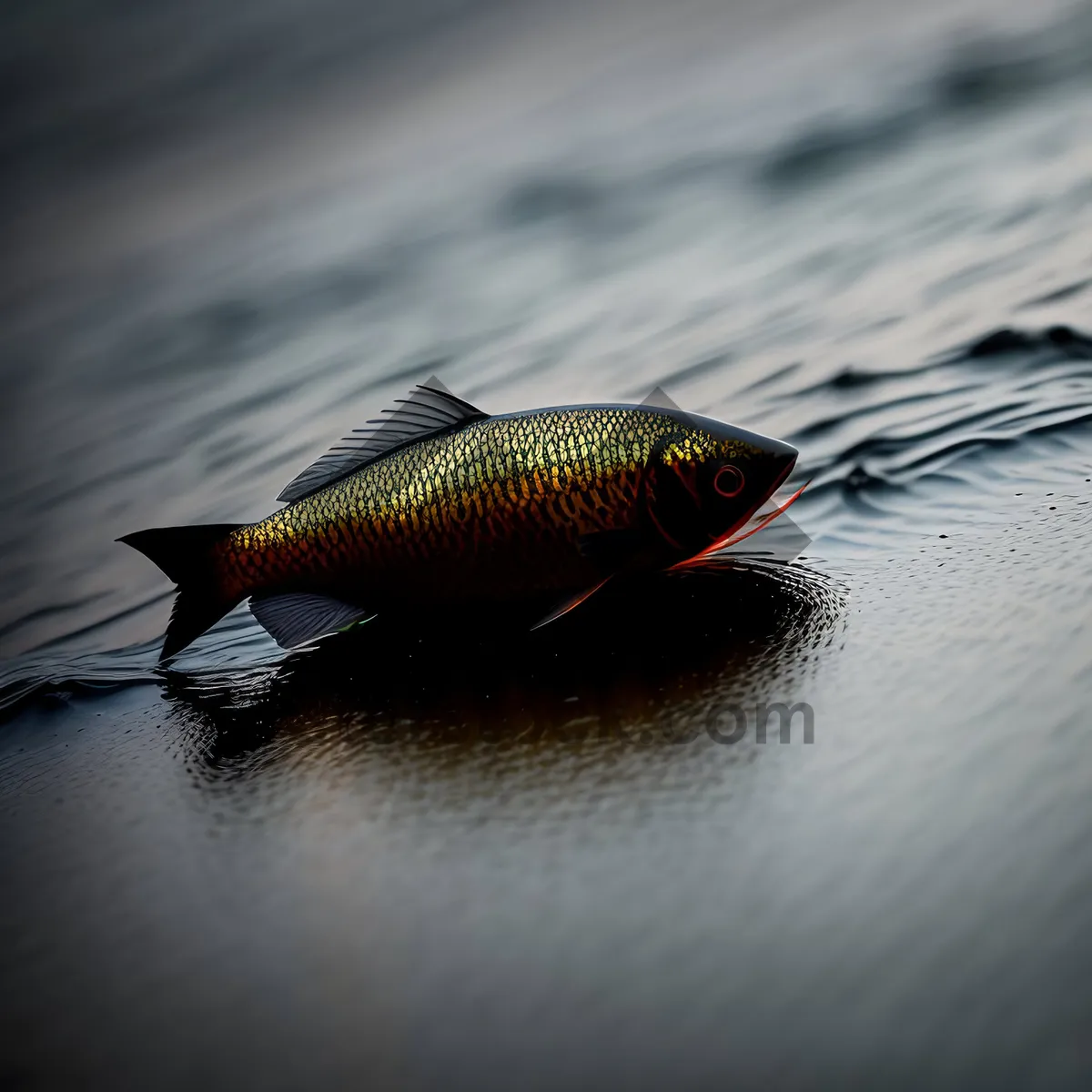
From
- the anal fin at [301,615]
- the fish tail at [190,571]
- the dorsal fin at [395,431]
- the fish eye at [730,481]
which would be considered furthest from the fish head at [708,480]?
the fish tail at [190,571]

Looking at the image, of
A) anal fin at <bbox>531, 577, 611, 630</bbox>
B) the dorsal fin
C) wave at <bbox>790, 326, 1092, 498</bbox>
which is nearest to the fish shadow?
anal fin at <bbox>531, 577, 611, 630</bbox>

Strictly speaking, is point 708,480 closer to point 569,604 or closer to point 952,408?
point 569,604

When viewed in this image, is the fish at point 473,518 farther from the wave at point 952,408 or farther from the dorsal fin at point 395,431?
the wave at point 952,408

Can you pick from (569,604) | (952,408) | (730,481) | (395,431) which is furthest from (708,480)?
(952,408)

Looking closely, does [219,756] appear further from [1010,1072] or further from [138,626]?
[1010,1072]

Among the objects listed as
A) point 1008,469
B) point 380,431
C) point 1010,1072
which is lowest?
point 1010,1072

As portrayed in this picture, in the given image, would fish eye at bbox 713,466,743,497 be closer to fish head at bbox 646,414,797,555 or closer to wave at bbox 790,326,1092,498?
fish head at bbox 646,414,797,555

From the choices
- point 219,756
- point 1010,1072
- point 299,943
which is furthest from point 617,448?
point 1010,1072
